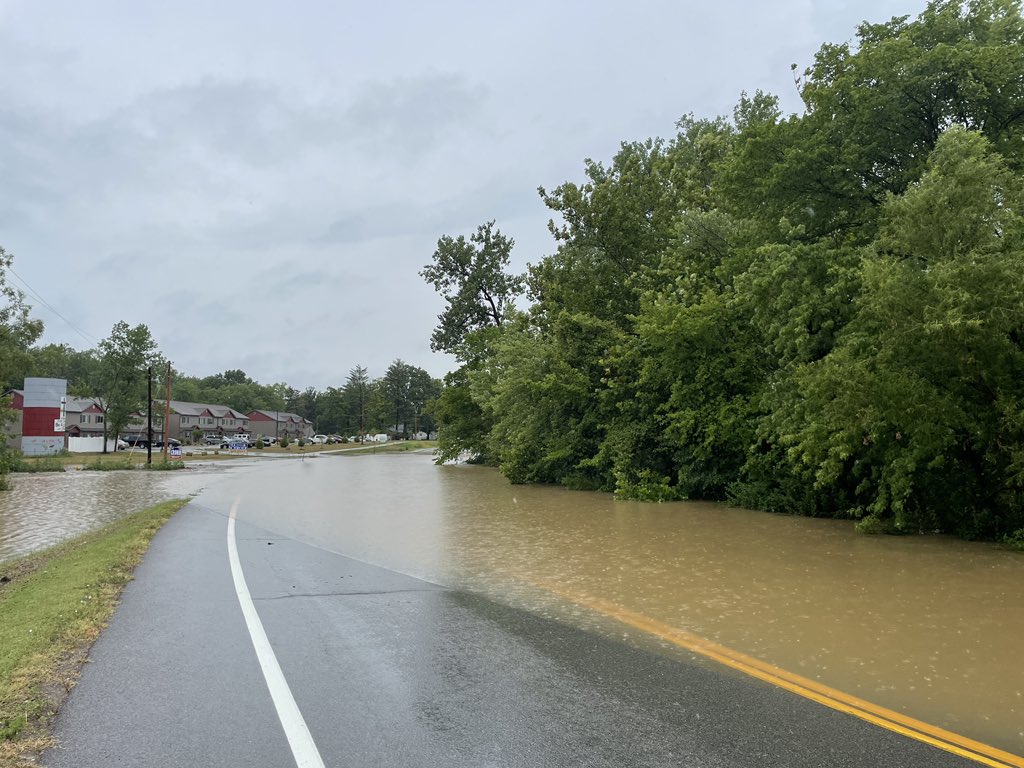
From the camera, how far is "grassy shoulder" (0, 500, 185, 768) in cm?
442

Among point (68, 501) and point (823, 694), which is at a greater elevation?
point (823, 694)

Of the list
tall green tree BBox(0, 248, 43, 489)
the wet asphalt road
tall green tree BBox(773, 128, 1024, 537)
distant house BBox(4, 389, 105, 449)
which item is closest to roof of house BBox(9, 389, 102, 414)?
distant house BBox(4, 389, 105, 449)

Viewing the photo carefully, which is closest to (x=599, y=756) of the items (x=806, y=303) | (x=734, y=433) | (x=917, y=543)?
(x=917, y=543)

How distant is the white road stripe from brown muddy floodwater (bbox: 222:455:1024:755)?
2.72m

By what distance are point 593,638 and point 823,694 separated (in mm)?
2088

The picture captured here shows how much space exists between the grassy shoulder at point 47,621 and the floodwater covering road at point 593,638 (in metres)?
0.23

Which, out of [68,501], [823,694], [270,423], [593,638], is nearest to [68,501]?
[68,501]

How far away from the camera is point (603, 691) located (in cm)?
505

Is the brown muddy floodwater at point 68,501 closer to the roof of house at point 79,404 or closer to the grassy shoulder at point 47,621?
the grassy shoulder at point 47,621

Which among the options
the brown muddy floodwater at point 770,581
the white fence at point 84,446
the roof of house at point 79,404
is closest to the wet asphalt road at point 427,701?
the brown muddy floodwater at point 770,581

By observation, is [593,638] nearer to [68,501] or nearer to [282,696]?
[282,696]

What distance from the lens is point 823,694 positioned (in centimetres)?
506

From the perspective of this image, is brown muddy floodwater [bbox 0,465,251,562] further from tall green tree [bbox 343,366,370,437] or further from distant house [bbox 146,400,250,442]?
tall green tree [bbox 343,366,370,437]

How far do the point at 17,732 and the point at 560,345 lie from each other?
22803mm
